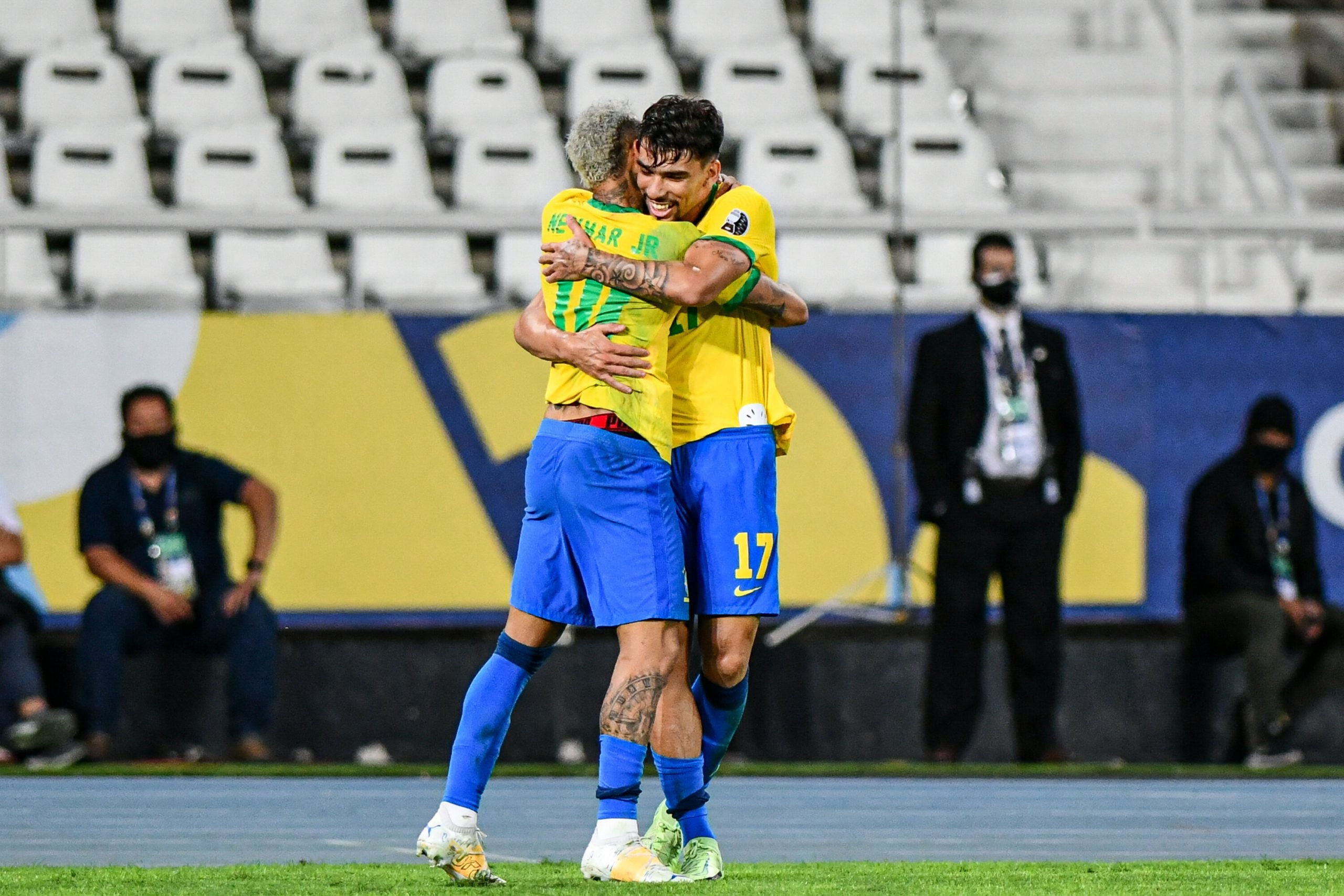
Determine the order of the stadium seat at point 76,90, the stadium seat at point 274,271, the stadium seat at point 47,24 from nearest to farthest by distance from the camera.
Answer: the stadium seat at point 274,271, the stadium seat at point 76,90, the stadium seat at point 47,24

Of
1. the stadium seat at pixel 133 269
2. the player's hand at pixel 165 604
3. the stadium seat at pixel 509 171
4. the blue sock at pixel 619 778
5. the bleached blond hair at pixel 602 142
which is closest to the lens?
the blue sock at pixel 619 778

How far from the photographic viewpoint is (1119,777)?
996 centimetres

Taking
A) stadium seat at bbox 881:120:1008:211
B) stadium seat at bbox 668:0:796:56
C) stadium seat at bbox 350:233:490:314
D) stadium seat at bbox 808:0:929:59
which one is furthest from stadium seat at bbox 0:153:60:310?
stadium seat at bbox 808:0:929:59

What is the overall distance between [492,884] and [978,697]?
566cm

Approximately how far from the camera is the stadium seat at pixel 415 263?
12.7 meters

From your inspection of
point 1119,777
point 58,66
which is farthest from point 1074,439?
point 58,66

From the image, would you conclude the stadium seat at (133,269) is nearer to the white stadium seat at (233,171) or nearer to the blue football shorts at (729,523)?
the white stadium seat at (233,171)

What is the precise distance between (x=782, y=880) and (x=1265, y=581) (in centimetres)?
626

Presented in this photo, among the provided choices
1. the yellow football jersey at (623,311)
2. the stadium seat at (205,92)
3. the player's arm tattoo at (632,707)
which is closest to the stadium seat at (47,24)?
the stadium seat at (205,92)

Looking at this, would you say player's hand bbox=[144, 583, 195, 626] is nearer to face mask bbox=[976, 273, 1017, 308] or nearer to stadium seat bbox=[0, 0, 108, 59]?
face mask bbox=[976, 273, 1017, 308]

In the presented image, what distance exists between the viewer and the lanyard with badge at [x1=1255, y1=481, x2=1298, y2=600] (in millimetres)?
11172

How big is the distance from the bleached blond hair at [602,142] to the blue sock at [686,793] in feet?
5.04

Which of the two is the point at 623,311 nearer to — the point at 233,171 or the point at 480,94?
the point at 233,171

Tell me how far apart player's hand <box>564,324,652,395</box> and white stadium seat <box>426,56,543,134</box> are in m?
9.30
